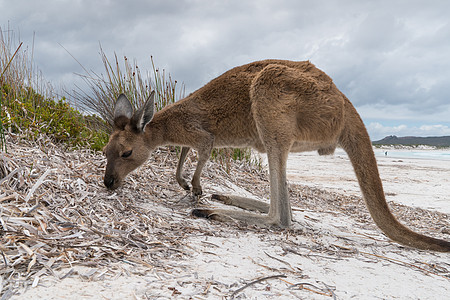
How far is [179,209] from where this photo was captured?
3.71 meters

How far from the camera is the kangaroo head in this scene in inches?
147

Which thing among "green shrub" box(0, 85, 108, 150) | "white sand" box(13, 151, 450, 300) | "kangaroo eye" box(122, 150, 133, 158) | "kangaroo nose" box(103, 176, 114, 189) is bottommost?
"white sand" box(13, 151, 450, 300)

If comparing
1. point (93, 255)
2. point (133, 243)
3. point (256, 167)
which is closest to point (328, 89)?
point (133, 243)

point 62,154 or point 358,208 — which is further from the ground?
point 62,154

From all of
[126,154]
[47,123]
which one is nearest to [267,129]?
[126,154]

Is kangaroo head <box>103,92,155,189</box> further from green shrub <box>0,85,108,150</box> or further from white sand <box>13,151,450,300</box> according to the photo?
green shrub <box>0,85,108,150</box>

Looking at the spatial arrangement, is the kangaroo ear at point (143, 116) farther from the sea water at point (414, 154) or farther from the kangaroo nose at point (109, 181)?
the sea water at point (414, 154)

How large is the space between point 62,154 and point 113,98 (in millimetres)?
1940

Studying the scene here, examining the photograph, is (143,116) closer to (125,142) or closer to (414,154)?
(125,142)

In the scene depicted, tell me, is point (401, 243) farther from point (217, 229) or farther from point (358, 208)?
point (358, 208)

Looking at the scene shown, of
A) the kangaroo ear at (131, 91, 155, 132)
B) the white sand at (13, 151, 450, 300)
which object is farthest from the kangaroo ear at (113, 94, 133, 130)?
the white sand at (13, 151, 450, 300)

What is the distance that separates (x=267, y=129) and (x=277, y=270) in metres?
1.51

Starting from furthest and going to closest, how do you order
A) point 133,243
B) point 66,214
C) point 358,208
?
point 358,208
point 66,214
point 133,243

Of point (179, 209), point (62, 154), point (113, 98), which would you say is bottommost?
point (179, 209)
